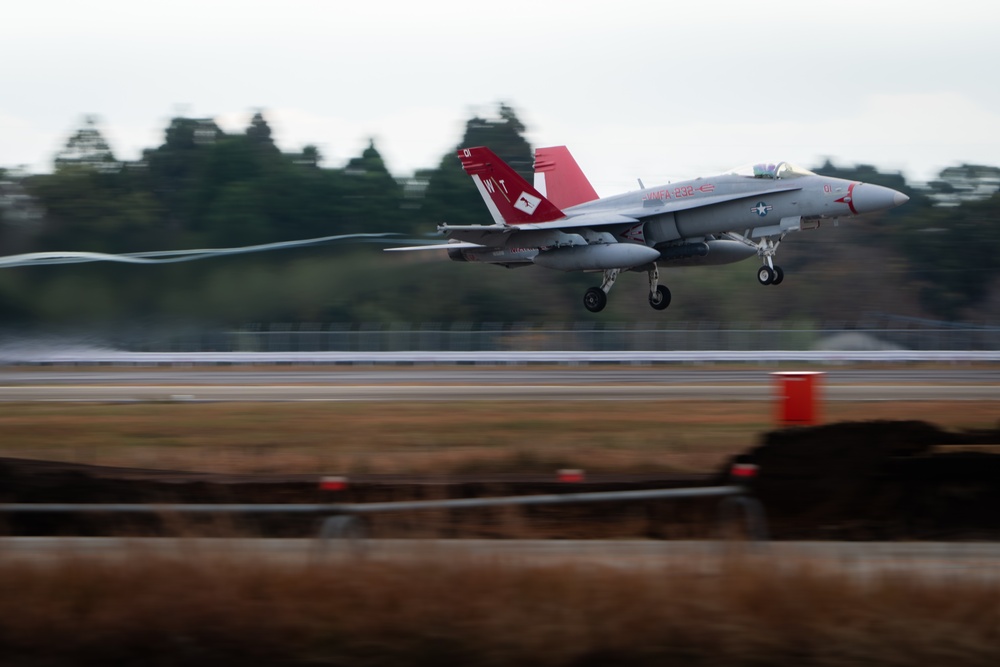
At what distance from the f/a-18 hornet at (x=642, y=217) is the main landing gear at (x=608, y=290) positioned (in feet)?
0.09

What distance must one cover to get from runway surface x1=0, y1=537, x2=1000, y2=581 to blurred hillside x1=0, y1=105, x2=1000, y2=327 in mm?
17552

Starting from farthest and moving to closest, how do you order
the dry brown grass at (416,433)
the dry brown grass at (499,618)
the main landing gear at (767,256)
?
the main landing gear at (767,256)
the dry brown grass at (416,433)
the dry brown grass at (499,618)

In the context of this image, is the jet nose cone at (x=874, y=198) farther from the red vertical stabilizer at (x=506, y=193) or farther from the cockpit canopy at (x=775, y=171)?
the red vertical stabilizer at (x=506, y=193)

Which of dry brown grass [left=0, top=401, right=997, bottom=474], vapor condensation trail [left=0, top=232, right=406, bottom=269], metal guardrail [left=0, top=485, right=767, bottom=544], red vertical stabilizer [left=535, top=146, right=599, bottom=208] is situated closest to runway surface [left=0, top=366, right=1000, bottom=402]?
dry brown grass [left=0, top=401, right=997, bottom=474]

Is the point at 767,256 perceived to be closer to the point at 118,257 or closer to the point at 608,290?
the point at 608,290

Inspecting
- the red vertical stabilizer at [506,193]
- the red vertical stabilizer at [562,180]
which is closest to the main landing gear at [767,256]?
the red vertical stabilizer at [562,180]

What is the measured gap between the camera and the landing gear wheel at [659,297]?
83.4 ft

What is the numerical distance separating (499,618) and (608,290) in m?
19.7

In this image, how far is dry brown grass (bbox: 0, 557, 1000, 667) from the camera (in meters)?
6.23

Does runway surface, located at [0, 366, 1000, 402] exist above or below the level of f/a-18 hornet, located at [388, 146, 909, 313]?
below

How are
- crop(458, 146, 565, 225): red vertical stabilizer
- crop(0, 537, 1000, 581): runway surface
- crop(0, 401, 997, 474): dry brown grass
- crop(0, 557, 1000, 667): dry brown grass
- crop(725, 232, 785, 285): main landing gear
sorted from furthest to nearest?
1. crop(458, 146, 565, 225): red vertical stabilizer
2. crop(725, 232, 785, 285): main landing gear
3. crop(0, 401, 997, 474): dry brown grass
4. crop(0, 537, 1000, 581): runway surface
5. crop(0, 557, 1000, 667): dry brown grass

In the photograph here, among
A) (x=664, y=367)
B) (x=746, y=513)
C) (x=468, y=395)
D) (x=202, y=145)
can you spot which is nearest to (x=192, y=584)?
(x=746, y=513)

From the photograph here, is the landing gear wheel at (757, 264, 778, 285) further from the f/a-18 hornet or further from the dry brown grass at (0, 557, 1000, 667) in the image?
the dry brown grass at (0, 557, 1000, 667)

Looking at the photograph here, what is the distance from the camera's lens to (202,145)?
4688 centimetres
